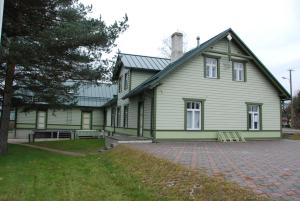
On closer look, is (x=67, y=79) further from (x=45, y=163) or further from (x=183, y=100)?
(x=183, y=100)

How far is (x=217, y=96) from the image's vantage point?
19094mm

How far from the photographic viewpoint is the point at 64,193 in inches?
266

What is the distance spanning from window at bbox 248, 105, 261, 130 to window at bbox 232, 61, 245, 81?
1948 millimetres

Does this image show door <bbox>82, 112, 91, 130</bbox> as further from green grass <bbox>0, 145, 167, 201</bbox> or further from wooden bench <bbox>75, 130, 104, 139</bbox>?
green grass <bbox>0, 145, 167, 201</bbox>

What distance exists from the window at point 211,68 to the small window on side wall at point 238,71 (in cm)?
130

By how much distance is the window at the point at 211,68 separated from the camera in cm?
1908

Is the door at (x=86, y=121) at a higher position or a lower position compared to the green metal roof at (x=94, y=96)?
lower

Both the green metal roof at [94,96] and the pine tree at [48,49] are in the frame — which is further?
the green metal roof at [94,96]

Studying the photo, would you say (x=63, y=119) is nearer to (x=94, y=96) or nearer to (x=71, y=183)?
(x=94, y=96)

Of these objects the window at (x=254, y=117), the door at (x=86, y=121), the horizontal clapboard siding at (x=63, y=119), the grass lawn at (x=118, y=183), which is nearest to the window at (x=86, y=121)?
the door at (x=86, y=121)

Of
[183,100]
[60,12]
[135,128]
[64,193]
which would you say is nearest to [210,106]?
[183,100]

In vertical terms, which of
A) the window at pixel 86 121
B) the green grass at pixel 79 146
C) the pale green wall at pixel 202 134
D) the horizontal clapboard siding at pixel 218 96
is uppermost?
the horizontal clapboard siding at pixel 218 96

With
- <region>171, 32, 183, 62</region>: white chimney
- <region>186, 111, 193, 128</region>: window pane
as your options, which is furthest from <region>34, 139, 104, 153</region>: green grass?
<region>171, 32, 183, 62</region>: white chimney

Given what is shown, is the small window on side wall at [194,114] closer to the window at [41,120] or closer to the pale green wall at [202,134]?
the pale green wall at [202,134]
